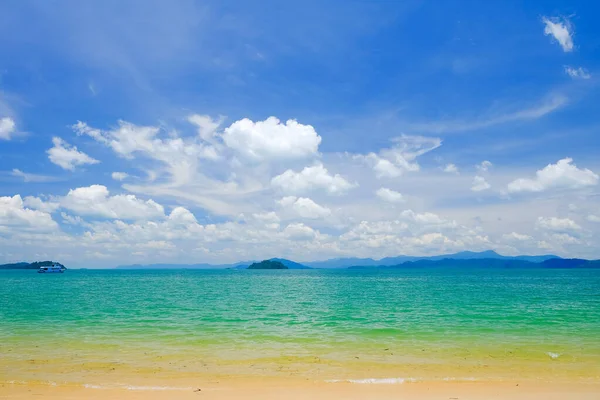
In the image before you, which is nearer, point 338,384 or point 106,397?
point 106,397

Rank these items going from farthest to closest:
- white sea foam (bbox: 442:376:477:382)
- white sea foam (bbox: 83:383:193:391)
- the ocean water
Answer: the ocean water < white sea foam (bbox: 442:376:477:382) < white sea foam (bbox: 83:383:193:391)

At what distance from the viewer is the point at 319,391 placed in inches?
551

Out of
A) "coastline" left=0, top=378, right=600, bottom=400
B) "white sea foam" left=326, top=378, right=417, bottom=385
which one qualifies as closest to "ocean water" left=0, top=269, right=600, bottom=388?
"white sea foam" left=326, top=378, right=417, bottom=385

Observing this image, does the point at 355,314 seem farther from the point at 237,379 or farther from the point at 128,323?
the point at 237,379

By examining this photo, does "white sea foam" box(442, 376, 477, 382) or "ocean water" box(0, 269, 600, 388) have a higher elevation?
"white sea foam" box(442, 376, 477, 382)

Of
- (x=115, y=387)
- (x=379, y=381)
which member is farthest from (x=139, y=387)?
(x=379, y=381)

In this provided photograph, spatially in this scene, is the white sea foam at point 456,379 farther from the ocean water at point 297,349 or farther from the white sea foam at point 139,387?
the white sea foam at point 139,387

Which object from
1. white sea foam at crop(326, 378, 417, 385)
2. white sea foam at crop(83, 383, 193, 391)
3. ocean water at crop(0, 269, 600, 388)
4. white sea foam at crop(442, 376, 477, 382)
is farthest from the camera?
ocean water at crop(0, 269, 600, 388)

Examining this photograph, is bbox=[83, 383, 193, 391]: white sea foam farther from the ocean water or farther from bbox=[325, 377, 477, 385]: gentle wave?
bbox=[325, 377, 477, 385]: gentle wave

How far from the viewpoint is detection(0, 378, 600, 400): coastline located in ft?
43.5

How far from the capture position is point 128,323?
110 feet

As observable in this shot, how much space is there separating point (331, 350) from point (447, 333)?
398 inches

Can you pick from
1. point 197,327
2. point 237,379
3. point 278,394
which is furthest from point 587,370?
point 197,327

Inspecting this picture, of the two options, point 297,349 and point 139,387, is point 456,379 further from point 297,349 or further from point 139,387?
point 139,387
